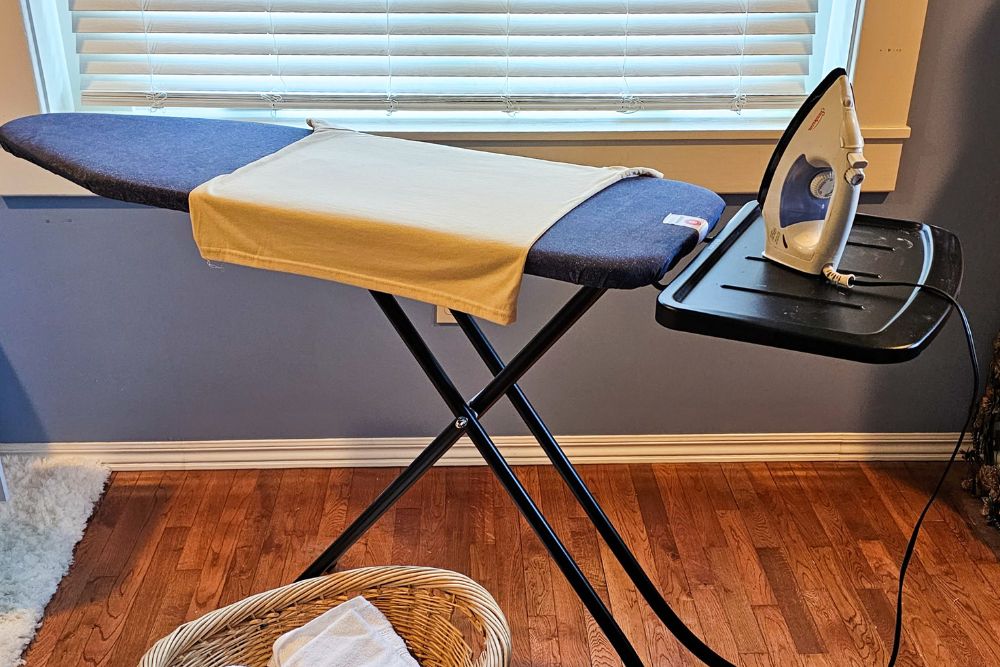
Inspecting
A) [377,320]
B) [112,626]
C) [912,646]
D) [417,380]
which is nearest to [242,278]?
[377,320]

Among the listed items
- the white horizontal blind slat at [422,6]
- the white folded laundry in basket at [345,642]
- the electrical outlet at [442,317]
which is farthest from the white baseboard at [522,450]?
the white horizontal blind slat at [422,6]

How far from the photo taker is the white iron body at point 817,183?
1034 millimetres

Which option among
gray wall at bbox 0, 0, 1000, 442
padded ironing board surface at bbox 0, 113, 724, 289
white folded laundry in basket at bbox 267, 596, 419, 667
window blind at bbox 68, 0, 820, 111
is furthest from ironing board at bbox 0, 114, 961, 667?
gray wall at bbox 0, 0, 1000, 442

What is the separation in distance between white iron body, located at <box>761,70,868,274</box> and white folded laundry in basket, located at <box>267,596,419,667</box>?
2.62 feet

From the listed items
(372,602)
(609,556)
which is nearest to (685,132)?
(609,556)

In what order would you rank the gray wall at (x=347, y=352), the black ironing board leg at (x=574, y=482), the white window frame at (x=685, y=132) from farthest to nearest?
the gray wall at (x=347, y=352), the white window frame at (x=685, y=132), the black ironing board leg at (x=574, y=482)

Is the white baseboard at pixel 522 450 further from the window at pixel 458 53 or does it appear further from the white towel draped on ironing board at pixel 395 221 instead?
the white towel draped on ironing board at pixel 395 221

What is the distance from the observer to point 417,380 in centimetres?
204

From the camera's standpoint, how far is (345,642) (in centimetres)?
142

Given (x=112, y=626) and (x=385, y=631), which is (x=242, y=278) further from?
(x=385, y=631)

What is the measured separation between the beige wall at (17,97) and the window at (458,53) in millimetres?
113

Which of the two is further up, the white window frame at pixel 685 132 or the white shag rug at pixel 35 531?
the white window frame at pixel 685 132

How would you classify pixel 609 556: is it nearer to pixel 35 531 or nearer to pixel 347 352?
pixel 347 352

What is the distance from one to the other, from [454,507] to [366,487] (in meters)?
0.21
